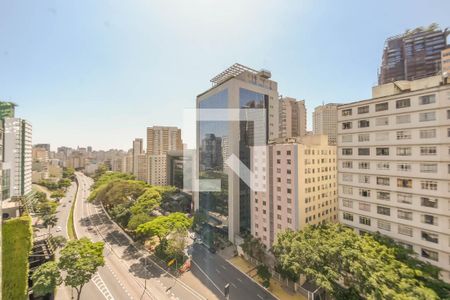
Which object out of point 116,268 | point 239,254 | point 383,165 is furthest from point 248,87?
point 116,268

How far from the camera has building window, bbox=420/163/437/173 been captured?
15.3 m

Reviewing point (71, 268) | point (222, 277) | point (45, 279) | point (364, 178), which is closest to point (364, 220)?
point (364, 178)

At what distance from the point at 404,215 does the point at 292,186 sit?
1078 cm

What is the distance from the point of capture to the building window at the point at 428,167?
15289 mm

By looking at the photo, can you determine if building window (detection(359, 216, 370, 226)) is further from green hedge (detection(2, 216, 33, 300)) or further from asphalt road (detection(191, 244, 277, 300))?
green hedge (detection(2, 216, 33, 300))

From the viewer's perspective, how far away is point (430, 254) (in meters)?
15.4

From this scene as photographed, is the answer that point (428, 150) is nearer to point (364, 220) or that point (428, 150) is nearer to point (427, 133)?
point (427, 133)

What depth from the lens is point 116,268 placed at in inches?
1037

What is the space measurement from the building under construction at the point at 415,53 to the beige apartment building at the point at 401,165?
52.2 m

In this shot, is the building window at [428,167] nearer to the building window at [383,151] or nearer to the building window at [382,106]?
the building window at [383,151]

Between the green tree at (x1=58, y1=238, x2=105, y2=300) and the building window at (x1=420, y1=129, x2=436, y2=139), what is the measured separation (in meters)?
31.4

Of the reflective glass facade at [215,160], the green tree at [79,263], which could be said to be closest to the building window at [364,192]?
the reflective glass facade at [215,160]

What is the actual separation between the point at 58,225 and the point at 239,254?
4028cm

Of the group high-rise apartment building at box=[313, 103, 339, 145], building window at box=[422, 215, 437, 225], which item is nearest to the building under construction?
high-rise apartment building at box=[313, 103, 339, 145]
